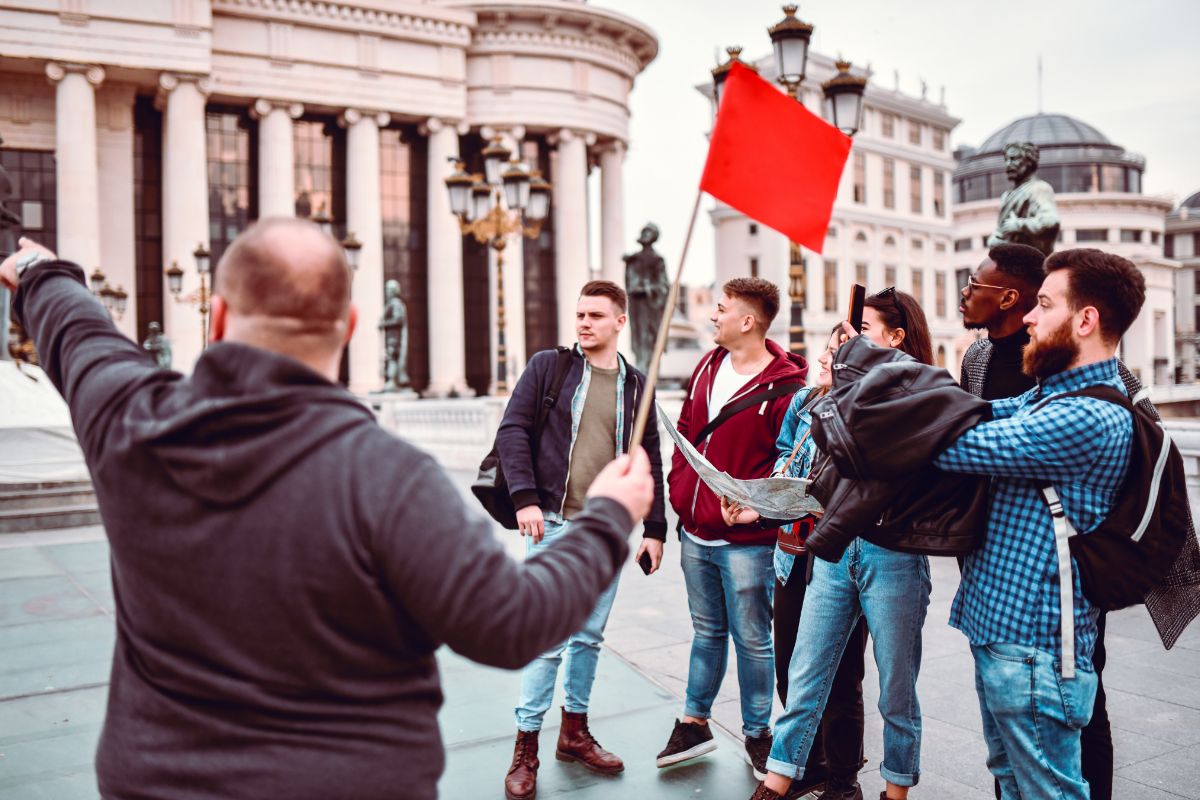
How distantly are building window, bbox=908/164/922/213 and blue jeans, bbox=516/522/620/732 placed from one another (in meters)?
61.8

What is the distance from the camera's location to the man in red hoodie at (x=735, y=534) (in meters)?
4.27

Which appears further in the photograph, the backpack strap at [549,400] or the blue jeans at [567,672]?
the backpack strap at [549,400]

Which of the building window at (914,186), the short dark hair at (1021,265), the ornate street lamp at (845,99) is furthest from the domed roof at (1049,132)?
the short dark hair at (1021,265)

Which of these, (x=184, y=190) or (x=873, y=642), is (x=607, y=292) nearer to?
(x=873, y=642)

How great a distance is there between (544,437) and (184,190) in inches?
1412

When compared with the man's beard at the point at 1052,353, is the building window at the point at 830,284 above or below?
above

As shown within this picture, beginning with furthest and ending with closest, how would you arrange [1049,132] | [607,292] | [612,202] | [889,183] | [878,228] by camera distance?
[1049,132]
[889,183]
[878,228]
[612,202]
[607,292]

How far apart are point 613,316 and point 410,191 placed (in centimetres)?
4120

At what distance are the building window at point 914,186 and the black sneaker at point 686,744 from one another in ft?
202

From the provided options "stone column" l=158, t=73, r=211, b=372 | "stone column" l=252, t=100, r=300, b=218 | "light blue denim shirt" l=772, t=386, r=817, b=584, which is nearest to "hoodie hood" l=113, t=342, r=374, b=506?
"light blue denim shirt" l=772, t=386, r=817, b=584

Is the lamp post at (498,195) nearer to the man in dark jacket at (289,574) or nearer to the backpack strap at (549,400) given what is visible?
the backpack strap at (549,400)

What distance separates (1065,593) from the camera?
2.77 m

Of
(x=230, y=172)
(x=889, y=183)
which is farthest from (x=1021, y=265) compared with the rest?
(x=889, y=183)

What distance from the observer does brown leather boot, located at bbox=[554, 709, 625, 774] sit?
4295 mm
